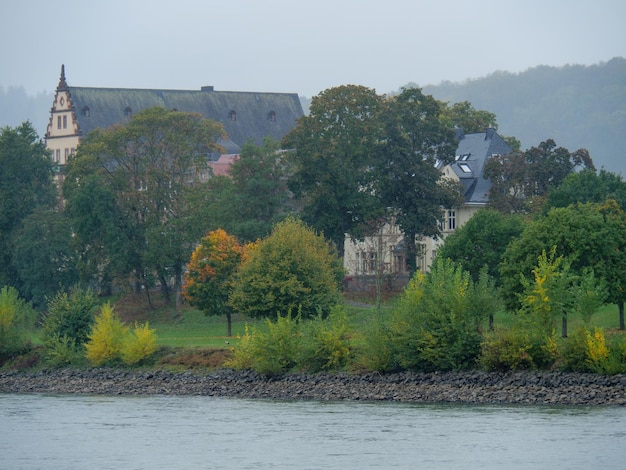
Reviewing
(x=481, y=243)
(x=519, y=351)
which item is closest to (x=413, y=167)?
(x=481, y=243)

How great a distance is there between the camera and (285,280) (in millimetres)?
74625

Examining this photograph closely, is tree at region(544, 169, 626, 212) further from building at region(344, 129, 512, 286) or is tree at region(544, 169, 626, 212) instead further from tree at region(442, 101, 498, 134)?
tree at region(442, 101, 498, 134)

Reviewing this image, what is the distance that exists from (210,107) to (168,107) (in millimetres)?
7397

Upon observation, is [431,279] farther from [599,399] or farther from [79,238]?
[79,238]

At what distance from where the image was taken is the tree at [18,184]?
10538cm

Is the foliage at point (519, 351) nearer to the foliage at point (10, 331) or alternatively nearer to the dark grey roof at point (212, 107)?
the foliage at point (10, 331)

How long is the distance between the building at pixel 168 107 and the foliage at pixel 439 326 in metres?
75.2

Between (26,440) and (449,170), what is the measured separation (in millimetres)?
62263

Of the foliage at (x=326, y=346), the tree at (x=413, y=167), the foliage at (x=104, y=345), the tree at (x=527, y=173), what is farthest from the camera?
the tree at (x=527, y=173)

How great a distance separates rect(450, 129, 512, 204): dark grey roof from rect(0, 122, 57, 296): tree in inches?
1314

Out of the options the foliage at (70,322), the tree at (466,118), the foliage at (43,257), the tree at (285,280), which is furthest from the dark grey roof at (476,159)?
the foliage at (70,322)

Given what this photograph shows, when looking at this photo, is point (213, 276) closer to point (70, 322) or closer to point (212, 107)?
point (70, 322)

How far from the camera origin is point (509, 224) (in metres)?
A: 78.1

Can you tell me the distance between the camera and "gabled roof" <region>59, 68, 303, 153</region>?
478ft
